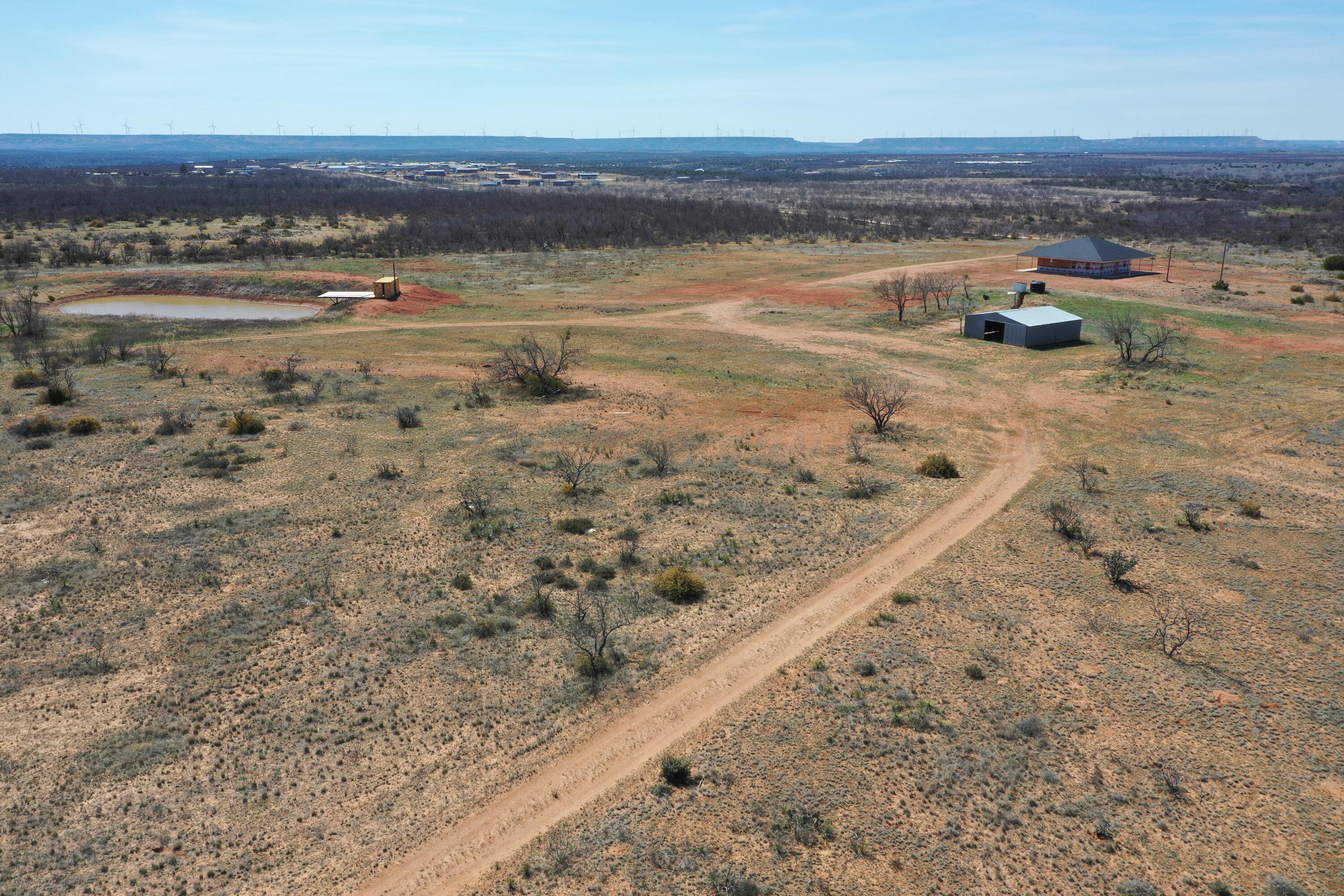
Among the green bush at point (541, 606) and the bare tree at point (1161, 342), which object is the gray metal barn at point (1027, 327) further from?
the green bush at point (541, 606)

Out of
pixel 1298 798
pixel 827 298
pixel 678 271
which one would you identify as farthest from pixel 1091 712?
pixel 678 271

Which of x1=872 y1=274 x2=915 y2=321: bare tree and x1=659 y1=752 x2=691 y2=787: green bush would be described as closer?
x1=659 y1=752 x2=691 y2=787: green bush

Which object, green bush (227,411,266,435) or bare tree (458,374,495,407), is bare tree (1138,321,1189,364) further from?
green bush (227,411,266,435)

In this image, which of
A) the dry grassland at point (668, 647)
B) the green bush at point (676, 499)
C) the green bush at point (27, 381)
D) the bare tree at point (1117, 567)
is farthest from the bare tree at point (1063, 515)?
the green bush at point (27, 381)

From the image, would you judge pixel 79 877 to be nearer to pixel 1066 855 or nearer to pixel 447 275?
pixel 1066 855

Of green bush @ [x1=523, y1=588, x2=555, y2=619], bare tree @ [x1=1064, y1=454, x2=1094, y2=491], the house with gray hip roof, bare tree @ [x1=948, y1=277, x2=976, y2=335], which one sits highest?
→ the house with gray hip roof

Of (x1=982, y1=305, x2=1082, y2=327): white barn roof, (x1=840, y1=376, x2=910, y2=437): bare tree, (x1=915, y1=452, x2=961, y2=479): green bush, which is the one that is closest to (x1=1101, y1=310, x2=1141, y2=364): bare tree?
(x1=982, y1=305, x2=1082, y2=327): white barn roof
